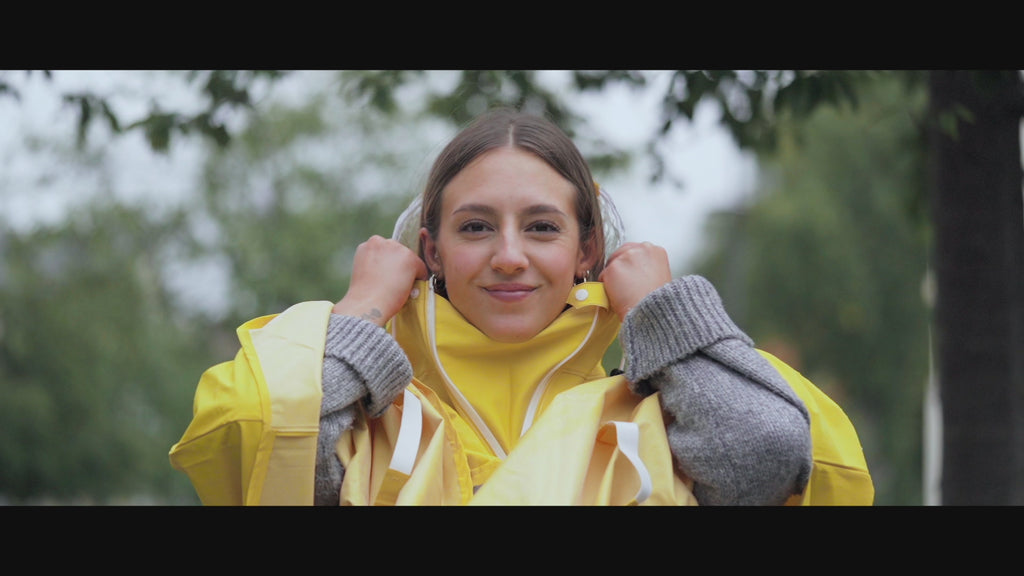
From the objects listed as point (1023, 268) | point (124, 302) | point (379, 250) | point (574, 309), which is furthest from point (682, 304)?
point (124, 302)

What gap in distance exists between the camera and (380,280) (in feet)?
8.25

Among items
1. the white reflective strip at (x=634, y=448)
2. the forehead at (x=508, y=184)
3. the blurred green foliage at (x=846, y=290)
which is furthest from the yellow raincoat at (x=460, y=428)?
the blurred green foliage at (x=846, y=290)

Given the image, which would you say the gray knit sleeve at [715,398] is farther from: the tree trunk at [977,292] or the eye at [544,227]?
the tree trunk at [977,292]

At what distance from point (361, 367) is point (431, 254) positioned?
57cm

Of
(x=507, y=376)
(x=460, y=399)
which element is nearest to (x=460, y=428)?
(x=460, y=399)

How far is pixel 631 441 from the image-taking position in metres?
2.16

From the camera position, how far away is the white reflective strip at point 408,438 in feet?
7.18

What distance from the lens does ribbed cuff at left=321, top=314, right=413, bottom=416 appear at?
219 centimetres

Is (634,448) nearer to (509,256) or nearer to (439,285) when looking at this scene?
Answer: (509,256)

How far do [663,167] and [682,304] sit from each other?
7.97 feet

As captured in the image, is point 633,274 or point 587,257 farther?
point 587,257

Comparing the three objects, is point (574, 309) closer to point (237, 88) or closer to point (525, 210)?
point (525, 210)

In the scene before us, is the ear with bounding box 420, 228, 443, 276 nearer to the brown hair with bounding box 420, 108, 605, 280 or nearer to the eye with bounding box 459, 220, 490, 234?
the brown hair with bounding box 420, 108, 605, 280

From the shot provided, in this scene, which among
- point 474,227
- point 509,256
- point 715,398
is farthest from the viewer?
point 474,227
